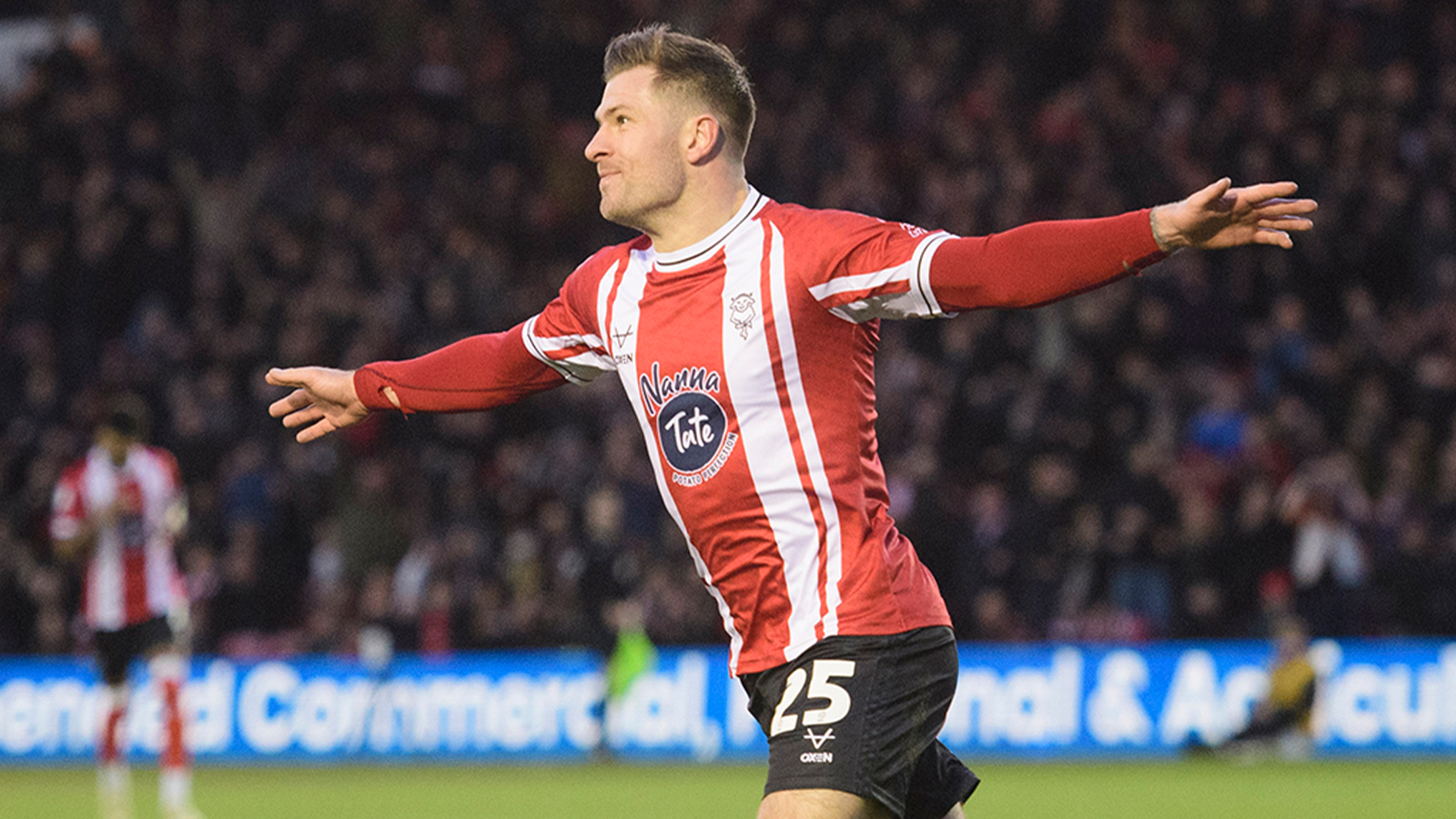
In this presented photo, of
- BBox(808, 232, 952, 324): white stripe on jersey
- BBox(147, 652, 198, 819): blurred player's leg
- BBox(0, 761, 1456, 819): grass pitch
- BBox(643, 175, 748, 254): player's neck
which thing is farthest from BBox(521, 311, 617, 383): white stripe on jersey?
BBox(147, 652, 198, 819): blurred player's leg

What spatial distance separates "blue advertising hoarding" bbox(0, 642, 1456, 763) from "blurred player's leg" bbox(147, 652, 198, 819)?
4627 millimetres

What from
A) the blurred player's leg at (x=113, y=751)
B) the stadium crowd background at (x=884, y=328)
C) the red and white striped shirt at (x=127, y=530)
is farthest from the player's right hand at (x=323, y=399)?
the stadium crowd background at (x=884, y=328)

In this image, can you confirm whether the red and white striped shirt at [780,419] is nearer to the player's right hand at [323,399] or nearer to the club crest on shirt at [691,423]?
the club crest on shirt at [691,423]

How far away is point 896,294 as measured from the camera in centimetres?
413

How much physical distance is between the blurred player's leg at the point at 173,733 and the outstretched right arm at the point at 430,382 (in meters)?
6.37

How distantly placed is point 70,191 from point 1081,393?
426 inches

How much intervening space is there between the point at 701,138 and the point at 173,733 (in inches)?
300

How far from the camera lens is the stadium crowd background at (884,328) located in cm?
1552

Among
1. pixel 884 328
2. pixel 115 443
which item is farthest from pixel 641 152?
pixel 884 328

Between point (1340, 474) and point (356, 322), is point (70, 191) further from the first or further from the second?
point (1340, 474)

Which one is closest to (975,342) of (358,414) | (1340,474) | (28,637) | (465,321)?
(1340,474)

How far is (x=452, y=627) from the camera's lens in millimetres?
16812

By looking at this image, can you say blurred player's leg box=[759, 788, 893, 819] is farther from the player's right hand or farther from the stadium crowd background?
the stadium crowd background

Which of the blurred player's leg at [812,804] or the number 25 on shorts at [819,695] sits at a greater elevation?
the number 25 on shorts at [819,695]
